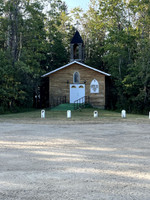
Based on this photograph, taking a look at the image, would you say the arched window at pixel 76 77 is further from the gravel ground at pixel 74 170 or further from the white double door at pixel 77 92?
the gravel ground at pixel 74 170

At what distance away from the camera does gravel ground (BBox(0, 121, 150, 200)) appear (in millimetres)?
5074

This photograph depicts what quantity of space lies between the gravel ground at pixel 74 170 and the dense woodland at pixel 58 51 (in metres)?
20.1

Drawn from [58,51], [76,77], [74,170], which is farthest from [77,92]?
[74,170]

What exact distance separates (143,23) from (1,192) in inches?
1477

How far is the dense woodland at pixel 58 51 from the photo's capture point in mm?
31547

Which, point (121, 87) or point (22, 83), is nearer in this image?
point (22, 83)

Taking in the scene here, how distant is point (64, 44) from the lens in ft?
159

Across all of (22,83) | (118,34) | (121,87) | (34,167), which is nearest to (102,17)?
(118,34)

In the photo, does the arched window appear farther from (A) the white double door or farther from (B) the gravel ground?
(B) the gravel ground

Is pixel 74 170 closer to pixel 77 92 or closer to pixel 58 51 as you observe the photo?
pixel 77 92

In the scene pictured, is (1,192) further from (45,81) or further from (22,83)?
(45,81)

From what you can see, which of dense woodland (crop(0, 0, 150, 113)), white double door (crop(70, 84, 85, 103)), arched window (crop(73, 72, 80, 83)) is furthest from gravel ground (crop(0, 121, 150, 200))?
arched window (crop(73, 72, 80, 83))

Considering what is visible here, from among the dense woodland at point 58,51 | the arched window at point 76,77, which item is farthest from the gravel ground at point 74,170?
the arched window at point 76,77

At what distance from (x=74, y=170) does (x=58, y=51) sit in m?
39.1
